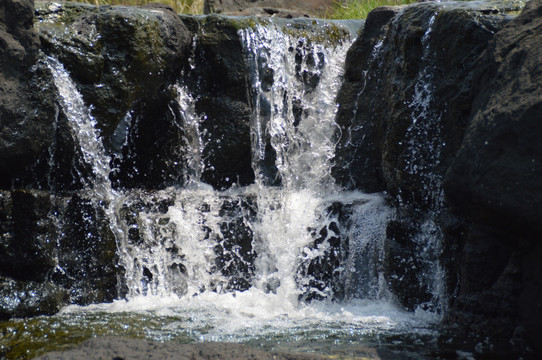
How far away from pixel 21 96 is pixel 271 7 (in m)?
5.60

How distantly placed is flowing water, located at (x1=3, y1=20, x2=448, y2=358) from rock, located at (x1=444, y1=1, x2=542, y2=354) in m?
0.58

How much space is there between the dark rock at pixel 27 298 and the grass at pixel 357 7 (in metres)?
5.58

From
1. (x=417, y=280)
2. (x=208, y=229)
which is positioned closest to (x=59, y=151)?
(x=208, y=229)

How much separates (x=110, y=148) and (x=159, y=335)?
7.74ft

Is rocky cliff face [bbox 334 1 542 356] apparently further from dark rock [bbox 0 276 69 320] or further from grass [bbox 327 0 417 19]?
grass [bbox 327 0 417 19]

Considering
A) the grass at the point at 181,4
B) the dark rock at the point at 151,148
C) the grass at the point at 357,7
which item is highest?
the grass at the point at 357,7

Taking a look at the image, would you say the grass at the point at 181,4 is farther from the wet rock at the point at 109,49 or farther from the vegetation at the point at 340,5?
the wet rock at the point at 109,49

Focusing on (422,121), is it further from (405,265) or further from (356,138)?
(356,138)

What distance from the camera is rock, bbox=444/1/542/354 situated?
10.2 feet

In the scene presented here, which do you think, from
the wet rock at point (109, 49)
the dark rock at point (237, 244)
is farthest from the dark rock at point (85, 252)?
the dark rock at point (237, 244)

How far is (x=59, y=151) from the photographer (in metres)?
5.13

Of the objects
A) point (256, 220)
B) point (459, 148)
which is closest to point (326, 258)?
point (256, 220)

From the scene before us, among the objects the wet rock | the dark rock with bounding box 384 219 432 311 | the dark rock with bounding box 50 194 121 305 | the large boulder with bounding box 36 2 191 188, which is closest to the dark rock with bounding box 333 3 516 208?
the dark rock with bounding box 384 219 432 311

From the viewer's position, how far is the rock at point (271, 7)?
8.68 metres
